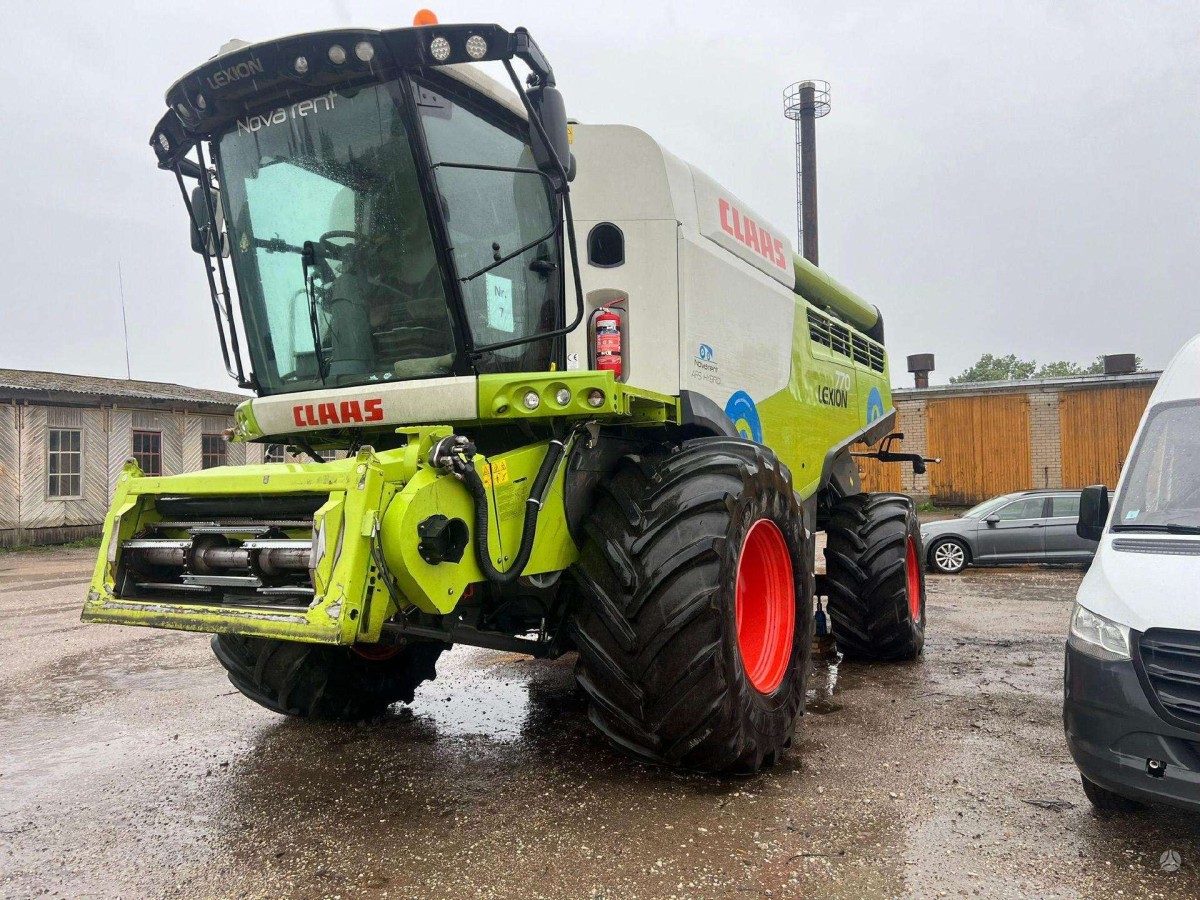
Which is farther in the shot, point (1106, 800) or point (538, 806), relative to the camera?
point (538, 806)

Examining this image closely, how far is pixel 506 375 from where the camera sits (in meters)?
3.78

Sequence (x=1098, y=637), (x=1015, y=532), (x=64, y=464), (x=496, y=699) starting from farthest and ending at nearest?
(x=64, y=464), (x=1015, y=532), (x=496, y=699), (x=1098, y=637)

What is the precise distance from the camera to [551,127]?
359 cm

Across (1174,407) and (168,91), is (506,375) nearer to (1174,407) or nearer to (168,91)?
(168,91)

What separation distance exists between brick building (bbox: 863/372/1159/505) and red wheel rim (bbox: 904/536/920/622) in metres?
17.2

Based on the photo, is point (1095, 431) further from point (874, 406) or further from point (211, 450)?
point (211, 450)

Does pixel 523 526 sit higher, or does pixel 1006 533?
pixel 523 526

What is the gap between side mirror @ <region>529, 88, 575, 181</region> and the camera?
355 centimetres

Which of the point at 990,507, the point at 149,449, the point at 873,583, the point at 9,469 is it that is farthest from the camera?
the point at 149,449

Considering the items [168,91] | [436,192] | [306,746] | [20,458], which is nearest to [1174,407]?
[436,192]

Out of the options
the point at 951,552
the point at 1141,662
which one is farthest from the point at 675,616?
the point at 951,552

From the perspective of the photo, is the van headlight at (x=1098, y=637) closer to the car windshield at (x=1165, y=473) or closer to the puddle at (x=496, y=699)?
the car windshield at (x=1165, y=473)

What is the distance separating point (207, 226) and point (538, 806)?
3.18 meters

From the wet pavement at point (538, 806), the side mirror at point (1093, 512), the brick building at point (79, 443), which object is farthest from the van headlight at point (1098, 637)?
→ the brick building at point (79, 443)
